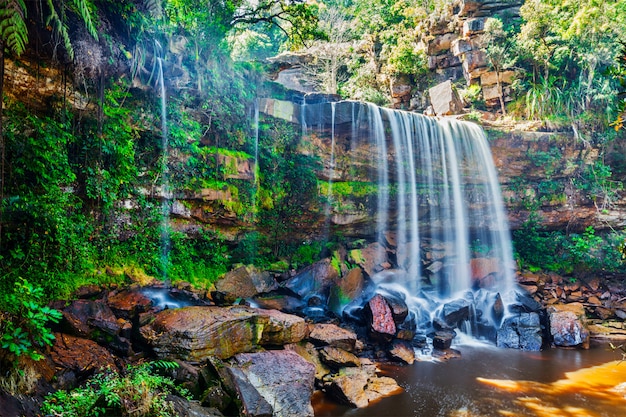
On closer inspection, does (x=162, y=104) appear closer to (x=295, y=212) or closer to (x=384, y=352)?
(x=295, y=212)

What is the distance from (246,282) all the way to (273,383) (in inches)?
169

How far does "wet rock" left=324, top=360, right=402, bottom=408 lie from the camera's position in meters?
5.75

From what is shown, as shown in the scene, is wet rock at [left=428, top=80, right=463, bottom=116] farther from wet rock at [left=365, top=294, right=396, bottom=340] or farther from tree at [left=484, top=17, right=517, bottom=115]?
wet rock at [left=365, top=294, right=396, bottom=340]

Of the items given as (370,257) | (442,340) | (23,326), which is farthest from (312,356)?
(370,257)

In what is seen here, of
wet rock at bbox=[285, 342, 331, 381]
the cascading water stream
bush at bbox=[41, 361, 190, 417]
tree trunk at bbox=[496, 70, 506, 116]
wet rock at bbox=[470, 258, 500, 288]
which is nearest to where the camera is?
bush at bbox=[41, 361, 190, 417]

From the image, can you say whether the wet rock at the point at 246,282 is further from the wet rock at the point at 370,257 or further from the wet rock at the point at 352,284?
the wet rock at the point at 370,257

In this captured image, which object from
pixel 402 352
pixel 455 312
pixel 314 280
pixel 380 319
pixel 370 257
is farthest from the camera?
pixel 370 257

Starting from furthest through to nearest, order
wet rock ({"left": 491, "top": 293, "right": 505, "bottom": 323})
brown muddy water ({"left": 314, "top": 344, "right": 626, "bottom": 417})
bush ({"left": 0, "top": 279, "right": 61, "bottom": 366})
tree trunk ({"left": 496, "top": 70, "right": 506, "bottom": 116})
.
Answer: tree trunk ({"left": 496, "top": 70, "right": 506, "bottom": 116})
wet rock ({"left": 491, "top": 293, "right": 505, "bottom": 323})
brown muddy water ({"left": 314, "top": 344, "right": 626, "bottom": 417})
bush ({"left": 0, "top": 279, "right": 61, "bottom": 366})

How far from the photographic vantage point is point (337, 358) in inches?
266

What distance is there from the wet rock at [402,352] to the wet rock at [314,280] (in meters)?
2.62

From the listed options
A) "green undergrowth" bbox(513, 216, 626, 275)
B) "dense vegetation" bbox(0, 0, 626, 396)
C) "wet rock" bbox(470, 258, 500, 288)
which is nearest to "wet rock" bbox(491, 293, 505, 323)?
"wet rock" bbox(470, 258, 500, 288)

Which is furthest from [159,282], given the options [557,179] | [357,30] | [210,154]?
[357,30]

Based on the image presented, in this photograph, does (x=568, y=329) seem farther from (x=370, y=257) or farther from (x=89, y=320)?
(x=89, y=320)

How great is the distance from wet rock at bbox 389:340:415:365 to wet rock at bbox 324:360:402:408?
1.03 meters
